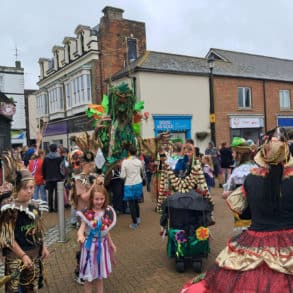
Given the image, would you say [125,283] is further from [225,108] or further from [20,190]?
[225,108]

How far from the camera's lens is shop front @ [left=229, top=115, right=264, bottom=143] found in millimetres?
23953

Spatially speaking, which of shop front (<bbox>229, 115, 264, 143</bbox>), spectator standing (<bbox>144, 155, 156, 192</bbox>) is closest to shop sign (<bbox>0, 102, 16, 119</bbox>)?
spectator standing (<bbox>144, 155, 156, 192</bbox>)

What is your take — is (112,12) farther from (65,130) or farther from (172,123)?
(172,123)

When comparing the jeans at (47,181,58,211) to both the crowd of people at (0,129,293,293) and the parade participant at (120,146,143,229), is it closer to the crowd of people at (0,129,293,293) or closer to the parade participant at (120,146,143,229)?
the parade participant at (120,146,143,229)

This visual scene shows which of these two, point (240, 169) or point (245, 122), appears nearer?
point (240, 169)

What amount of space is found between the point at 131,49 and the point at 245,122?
10.8 metres

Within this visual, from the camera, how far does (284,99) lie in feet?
86.7

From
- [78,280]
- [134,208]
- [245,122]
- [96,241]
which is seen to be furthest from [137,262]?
[245,122]

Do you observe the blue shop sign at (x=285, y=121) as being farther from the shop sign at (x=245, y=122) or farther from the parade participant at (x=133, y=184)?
the parade participant at (x=133, y=184)

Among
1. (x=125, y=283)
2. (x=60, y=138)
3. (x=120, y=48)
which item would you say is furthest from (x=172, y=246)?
(x=60, y=138)

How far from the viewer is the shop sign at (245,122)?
23859 millimetres

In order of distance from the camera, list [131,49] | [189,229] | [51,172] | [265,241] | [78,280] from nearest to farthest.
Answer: [265,241], [78,280], [189,229], [51,172], [131,49]

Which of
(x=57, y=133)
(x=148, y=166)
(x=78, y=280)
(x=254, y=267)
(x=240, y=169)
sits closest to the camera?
(x=254, y=267)

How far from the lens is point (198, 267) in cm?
497
